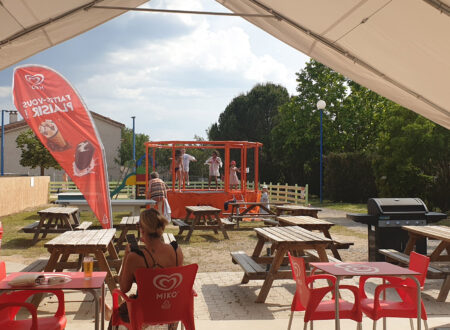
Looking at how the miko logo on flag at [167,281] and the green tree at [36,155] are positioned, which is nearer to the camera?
the miko logo on flag at [167,281]

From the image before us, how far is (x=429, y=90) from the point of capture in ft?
19.6

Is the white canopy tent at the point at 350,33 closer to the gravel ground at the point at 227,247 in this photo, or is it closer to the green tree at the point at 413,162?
the gravel ground at the point at 227,247

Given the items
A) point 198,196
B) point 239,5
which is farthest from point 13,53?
point 198,196

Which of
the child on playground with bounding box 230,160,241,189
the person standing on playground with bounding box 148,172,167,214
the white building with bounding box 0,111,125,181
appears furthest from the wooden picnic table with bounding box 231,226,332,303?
the white building with bounding box 0,111,125,181

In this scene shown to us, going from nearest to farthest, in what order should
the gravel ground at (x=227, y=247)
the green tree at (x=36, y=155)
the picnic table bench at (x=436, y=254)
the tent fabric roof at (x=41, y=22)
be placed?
the tent fabric roof at (x=41, y=22) → the picnic table bench at (x=436, y=254) → the gravel ground at (x=227, y=247) → the green tree at (x=36, y=155)

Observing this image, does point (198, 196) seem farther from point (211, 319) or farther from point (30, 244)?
point (211, 319)

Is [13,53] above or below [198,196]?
above

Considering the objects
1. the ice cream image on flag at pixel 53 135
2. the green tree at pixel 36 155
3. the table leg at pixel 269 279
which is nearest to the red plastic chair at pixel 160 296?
the table leg at pixel 269 279

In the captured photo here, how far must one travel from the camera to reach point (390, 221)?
8.76m

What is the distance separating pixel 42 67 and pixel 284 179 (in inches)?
1315

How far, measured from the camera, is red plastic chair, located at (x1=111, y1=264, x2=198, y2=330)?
3.62 metres

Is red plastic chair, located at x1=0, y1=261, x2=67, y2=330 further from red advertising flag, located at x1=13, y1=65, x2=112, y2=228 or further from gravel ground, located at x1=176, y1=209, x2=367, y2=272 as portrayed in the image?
red advertising flag, located at x1=13, y1=65, x2=112, y2=228

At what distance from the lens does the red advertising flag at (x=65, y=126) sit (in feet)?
30.2

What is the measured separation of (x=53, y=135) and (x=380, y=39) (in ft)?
20.1
